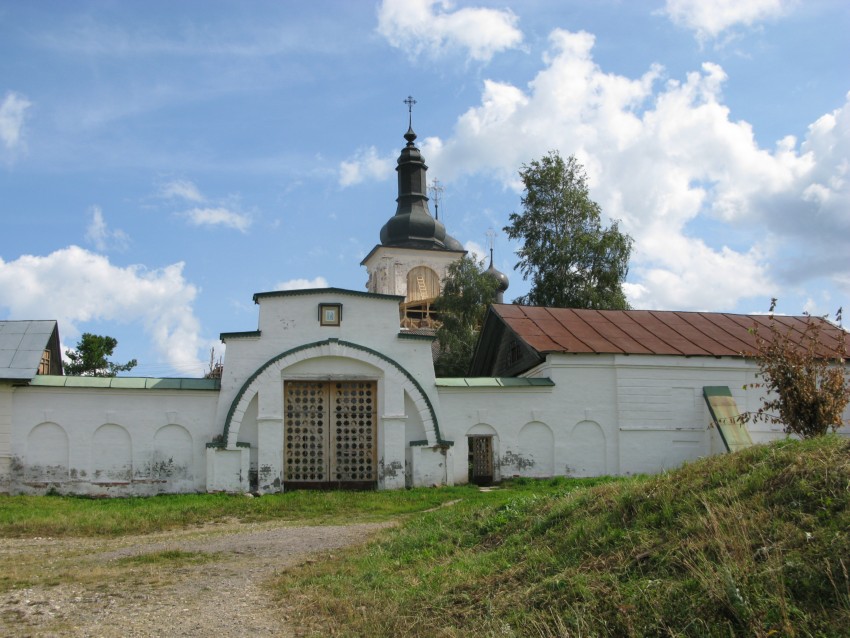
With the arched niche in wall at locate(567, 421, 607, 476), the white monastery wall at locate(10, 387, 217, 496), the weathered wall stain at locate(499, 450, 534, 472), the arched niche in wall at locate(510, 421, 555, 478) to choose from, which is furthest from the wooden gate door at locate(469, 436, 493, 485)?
the white monastery wall at locate(10, 387, 217, 496)

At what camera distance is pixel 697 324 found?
23156 millimetres

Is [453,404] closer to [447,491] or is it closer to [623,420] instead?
[447,491]

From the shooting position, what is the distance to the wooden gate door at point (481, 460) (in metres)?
19.3

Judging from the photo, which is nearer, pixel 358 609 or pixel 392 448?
pixel 358 609

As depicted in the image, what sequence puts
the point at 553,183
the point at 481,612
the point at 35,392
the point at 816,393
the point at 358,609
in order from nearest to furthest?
the point at 481,612, the point at 358,609, the point at 816,393, the point at 35,392, the point at 553,183

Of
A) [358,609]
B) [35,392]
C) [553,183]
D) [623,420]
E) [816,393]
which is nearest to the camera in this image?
[358,609]

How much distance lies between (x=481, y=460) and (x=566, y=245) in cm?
1392

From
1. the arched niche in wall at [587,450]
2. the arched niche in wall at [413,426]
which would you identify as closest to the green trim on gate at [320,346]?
the arched niche in wall at [413,426]

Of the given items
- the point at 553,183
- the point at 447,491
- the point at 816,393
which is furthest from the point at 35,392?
the point at 553,183

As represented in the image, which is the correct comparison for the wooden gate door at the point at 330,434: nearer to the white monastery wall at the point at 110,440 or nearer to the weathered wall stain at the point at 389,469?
the weathered wall stain at the point at 389,469

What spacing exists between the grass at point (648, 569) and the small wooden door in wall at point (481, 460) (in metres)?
10.7

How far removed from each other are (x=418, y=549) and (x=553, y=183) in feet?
82.9

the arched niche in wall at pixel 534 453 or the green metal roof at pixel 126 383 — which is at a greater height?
the green metal roof at pixel 126 383

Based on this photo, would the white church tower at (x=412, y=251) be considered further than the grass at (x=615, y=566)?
Yes
